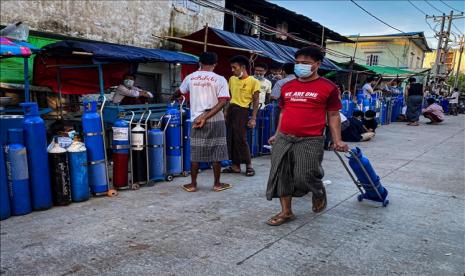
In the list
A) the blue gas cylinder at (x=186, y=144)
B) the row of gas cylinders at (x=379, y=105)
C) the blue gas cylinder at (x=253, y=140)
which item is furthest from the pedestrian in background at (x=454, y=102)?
the blue gas cylinder at (x=186, y=144)

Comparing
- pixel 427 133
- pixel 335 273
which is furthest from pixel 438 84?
pixel 335 273

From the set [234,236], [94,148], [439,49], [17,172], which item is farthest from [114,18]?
[439,49]

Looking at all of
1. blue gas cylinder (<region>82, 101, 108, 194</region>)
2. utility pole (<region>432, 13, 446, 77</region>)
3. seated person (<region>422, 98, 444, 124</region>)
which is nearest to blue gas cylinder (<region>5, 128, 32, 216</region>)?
blue gas cylinder (<region>82, 101, 108, 194</region>)

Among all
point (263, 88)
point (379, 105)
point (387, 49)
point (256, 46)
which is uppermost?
point (387, 49)

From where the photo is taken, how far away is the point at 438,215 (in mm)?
4148

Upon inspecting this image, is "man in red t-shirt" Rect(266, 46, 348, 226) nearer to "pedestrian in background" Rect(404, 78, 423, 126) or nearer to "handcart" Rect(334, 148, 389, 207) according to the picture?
"handcart" Rect(334, 148, 389, 207)

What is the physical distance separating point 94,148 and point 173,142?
1.27 m

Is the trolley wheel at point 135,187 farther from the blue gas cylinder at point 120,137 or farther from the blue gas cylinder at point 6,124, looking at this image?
the blue gas cylinder at point 6,124

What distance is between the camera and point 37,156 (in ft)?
12.4

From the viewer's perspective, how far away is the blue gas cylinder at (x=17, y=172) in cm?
364

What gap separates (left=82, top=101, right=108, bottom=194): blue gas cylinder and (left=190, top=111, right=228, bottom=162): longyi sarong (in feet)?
3.52

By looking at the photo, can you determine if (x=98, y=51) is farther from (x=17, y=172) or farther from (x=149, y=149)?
(x=17, y=172)

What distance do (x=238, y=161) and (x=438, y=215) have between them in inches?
110

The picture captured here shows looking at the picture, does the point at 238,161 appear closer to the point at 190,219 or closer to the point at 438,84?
the point at 190,219
